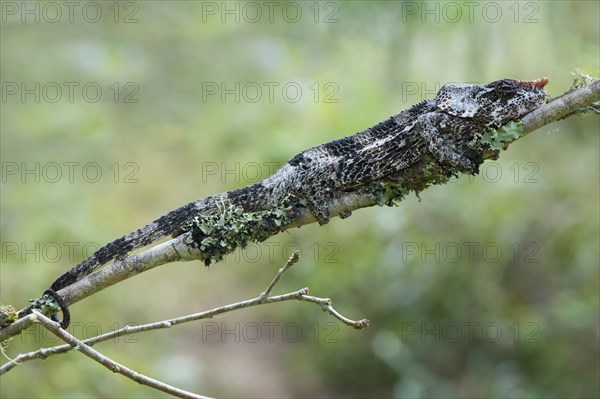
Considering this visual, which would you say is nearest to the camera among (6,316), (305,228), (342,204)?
(6,316)

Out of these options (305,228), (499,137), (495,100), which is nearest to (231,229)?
(499,137)

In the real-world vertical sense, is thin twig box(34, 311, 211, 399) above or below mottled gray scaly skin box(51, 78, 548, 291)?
below

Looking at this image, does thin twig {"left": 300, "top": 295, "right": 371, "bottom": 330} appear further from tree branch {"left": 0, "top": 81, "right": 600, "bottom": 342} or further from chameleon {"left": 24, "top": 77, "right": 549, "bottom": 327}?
chameleon {"left": 24, "top": 77, "right": 549, "bottom": 327}

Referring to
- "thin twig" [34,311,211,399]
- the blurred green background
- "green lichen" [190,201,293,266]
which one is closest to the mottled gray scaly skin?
"green lichen" [190,201,293,266]

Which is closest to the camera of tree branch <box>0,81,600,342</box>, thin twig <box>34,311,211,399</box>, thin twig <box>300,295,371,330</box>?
thin twig <box>34,311,211,399</box>

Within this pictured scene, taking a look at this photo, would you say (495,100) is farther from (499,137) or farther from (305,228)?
(305,228)

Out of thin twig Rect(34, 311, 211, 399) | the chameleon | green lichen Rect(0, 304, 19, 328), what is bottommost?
thin twig Rect(34, 311, 211, 399)

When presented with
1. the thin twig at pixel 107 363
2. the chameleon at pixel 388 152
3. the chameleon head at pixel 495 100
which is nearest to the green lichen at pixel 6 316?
the thin twig at pixel 107 363
